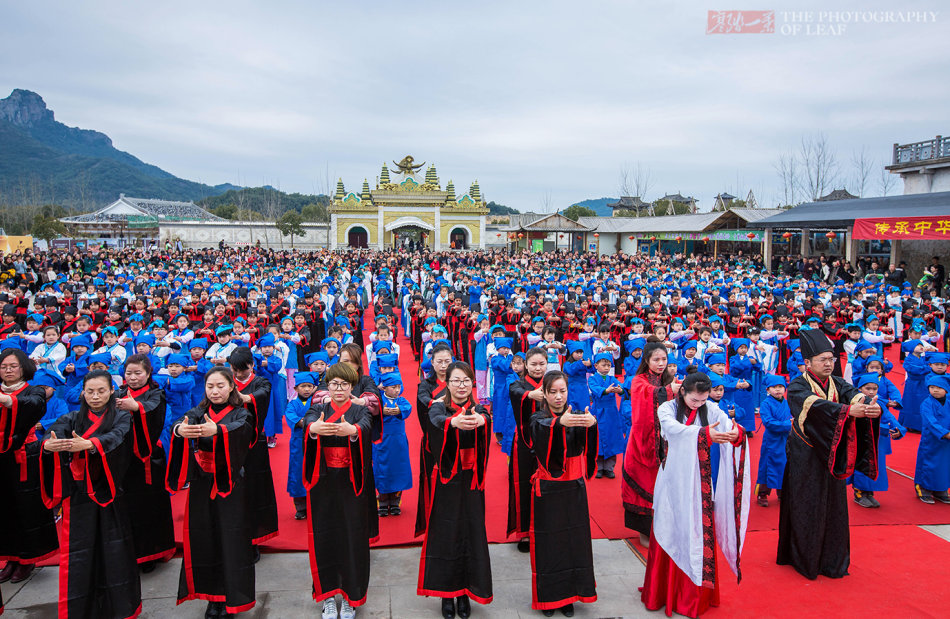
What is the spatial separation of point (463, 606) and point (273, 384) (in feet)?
13.6

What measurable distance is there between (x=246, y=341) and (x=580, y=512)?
5.28 metres

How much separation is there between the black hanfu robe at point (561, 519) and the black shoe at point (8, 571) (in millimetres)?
3770

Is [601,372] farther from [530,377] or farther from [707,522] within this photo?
[707,522]

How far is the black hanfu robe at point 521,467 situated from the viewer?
4293mm

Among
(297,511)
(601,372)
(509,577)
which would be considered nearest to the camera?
(509,577)

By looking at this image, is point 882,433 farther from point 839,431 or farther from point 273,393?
point 273,393

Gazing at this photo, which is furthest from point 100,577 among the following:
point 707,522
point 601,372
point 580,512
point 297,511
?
point 601,372

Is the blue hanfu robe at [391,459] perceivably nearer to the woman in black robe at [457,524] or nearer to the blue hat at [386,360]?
the blue hat at [386,360]

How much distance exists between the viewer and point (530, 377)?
4.76 metres

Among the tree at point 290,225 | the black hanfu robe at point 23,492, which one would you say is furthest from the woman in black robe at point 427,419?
the tree at point 290,225

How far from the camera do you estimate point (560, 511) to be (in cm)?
362

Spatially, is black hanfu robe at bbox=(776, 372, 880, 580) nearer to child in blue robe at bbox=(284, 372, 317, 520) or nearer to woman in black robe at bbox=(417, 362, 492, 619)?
woman in black robe at bbox=(417, 362, 492, 619)

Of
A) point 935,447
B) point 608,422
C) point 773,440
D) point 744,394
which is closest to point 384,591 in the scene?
point 608,422

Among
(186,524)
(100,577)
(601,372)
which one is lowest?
(100,577)
